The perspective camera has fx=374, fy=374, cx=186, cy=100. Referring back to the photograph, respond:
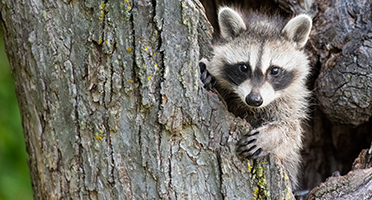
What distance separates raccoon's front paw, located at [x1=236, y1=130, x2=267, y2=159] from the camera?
231cm

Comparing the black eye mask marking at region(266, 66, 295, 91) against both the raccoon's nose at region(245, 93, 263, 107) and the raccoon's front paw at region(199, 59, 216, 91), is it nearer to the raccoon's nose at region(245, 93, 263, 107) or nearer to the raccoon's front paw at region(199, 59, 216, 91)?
the raccoon's nose at region(245, 93, 263, 107)

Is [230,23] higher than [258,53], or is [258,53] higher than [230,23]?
[230,23]

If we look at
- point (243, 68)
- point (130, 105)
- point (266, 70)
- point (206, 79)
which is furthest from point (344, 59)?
point (130, 105)

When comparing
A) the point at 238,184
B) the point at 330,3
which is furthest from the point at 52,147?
the point at 330,3

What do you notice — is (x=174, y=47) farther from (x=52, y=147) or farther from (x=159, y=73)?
(x=52, y=147)

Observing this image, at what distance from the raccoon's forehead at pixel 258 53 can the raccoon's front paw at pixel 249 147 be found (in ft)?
1.95

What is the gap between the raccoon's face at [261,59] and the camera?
2.74 metres

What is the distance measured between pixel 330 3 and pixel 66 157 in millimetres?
2499

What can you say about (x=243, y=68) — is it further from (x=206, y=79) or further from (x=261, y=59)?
(x=206, y=79)

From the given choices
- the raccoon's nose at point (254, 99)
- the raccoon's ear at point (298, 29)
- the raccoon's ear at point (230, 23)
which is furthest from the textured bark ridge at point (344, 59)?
the raccoon's nose at point (254, 99)

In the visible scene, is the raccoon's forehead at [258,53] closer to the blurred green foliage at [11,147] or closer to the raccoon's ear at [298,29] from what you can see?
the raccoon's ear at [298,29]

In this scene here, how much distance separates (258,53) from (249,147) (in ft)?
2.69

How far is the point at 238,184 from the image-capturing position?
7.62 ft

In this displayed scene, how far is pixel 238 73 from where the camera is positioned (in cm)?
282
